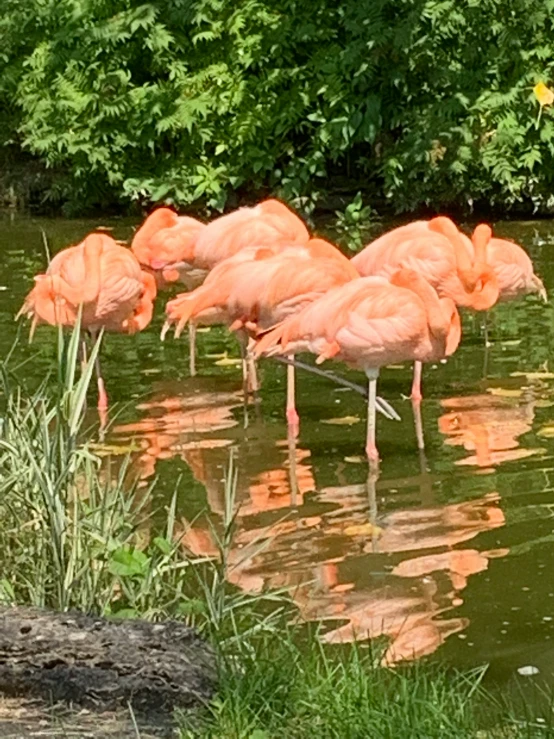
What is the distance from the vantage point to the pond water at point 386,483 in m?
4.21

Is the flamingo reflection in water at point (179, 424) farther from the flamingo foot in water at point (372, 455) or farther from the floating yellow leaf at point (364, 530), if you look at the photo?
the floating yellow leaf at point (364, 530)

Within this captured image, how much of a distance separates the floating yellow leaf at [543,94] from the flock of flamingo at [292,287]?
4976 mm

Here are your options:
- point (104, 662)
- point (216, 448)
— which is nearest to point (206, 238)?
point (216, 448)

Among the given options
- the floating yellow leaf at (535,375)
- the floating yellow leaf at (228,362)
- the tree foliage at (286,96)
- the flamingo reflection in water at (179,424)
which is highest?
the tree foliage at (286,96)

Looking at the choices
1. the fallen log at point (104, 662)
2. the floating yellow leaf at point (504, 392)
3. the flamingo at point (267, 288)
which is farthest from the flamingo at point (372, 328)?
the fallen log at point (104, 662)

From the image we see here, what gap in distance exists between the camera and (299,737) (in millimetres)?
3057

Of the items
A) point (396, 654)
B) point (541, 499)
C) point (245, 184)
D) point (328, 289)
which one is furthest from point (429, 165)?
point (396, 654)

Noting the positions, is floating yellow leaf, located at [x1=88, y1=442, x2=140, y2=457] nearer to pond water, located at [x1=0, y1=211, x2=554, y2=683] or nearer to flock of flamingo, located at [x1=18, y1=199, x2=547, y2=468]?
pond water, located at [x1=0, y1=211, x2=554, y2=683]

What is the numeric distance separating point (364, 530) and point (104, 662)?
76.7 inches

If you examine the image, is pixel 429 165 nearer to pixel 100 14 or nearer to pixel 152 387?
pixel 100 14

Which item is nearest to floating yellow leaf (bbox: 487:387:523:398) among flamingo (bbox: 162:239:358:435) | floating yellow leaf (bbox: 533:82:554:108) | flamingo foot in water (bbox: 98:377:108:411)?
flamingo (bbox: 162:239:358:435)

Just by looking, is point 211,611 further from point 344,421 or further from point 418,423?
point 344,421

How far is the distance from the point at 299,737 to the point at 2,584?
0.85 metres

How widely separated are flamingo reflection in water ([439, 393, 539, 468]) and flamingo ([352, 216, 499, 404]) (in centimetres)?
63
